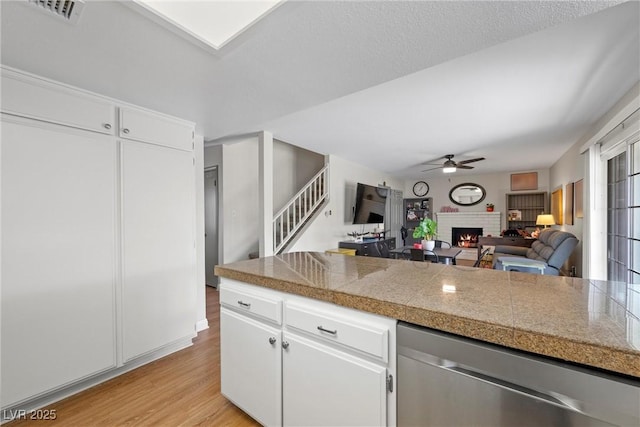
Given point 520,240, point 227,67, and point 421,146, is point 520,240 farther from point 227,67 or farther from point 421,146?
point 227,67

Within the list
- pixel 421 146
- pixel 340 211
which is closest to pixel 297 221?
pixel 340 211

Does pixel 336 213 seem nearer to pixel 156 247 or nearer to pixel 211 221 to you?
pixel 211 221

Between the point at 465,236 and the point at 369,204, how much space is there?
4022mm

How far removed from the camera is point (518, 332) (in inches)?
31.1

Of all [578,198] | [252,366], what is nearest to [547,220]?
[578,198]

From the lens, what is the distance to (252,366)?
153cm

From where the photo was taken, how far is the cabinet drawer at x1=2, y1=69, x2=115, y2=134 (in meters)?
1.65

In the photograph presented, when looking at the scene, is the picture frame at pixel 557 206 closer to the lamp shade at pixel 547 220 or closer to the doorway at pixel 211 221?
the lamp shade at pixel 547 220

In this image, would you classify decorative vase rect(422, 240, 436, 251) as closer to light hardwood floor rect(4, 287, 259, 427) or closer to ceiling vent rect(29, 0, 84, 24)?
light hardwood floor rect(4, 287, 259, 427)

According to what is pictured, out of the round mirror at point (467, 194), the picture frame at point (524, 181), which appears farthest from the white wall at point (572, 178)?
the round mirror at point (467, 194)

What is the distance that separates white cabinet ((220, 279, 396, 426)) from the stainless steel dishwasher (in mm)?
97

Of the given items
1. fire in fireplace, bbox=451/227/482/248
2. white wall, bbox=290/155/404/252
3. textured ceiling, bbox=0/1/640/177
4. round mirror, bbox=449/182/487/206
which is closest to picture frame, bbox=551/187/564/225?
round mirror, bbox=449/182/487/206

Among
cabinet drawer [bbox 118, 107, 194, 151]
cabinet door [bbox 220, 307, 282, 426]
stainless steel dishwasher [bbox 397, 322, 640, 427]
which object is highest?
cabinet drawer [bbox 118, 107, 194, 151]

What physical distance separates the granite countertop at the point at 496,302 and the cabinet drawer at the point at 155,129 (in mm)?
1421
